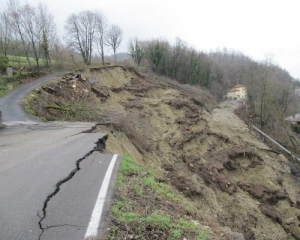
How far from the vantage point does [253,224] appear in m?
15.1

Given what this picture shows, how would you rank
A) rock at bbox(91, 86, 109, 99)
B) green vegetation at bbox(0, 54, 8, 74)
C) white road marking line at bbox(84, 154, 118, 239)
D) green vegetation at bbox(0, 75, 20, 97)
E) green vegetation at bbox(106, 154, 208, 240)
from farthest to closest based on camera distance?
green vegetation at bbox(0, 54, 8, 74) → rock at bbox(91, 86, 109, 99) → green vegetation at bbox(0, 75, 20, 97) → green vegetation at bbox(106, 154, 208, 240) → white road marking line at bbox(84, 154, 118, 239)

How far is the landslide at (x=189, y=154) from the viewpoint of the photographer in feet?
48.0

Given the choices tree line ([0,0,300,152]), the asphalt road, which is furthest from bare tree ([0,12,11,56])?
the asphalt road

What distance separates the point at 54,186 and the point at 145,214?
225 centimetres

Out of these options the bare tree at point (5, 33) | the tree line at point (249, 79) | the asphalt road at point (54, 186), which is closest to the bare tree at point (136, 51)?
the tree line at point (249, 79)

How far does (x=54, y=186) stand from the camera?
611 cm

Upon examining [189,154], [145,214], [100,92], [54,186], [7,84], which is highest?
[145,214]

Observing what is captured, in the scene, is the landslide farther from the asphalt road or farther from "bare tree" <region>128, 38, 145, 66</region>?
"bare tree" <region>128, 38, 145, 66</region>

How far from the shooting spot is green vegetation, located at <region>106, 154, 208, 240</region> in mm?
4371

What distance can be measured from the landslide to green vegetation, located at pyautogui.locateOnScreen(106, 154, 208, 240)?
0.17ft

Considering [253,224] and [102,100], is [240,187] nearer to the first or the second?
[253,224]

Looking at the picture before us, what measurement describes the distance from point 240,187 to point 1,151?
15.3 m

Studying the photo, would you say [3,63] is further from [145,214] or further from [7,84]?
[145,214]

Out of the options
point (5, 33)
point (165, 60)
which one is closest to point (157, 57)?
point (165, 60)
